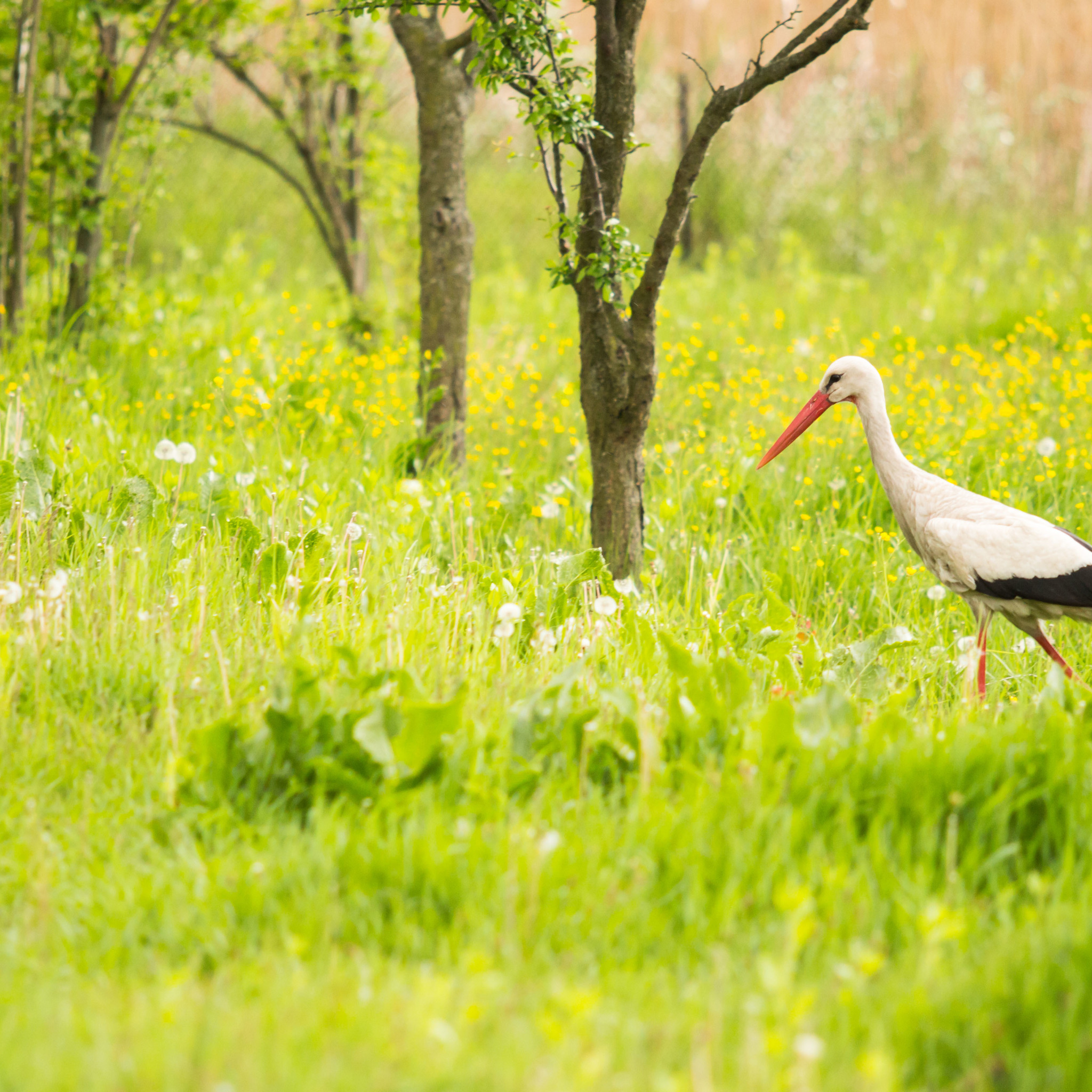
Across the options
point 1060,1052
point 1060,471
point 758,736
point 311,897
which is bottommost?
point 1060,1052

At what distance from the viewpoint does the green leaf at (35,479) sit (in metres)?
3.62

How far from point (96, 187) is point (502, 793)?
5.33 m

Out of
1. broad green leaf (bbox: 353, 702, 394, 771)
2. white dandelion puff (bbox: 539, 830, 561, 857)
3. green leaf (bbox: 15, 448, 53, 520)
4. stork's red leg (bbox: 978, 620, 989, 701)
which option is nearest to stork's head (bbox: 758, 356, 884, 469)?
stork's red leg (bbox: 978, 620, 989, 701)

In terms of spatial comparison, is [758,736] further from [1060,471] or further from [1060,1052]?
[1060,471]

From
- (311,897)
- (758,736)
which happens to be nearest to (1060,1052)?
(758,736)

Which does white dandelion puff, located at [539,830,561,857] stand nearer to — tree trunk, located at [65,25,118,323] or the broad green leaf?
the broad green leaf

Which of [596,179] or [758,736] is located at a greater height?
[596,179]

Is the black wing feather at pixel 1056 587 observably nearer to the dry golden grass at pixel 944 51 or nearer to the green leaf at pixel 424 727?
the green leaf at pixel 424 727

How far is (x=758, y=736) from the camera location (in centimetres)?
242

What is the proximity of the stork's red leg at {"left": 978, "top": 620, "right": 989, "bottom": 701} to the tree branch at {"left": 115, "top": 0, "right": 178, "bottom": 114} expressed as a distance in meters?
5.11

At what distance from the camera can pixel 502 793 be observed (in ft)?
7.47

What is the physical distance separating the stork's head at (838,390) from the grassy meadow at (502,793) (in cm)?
54

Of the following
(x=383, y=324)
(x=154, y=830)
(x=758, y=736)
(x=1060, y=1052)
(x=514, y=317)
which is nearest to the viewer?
(x=1060, y=1052)

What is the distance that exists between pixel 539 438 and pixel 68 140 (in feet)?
11.4
